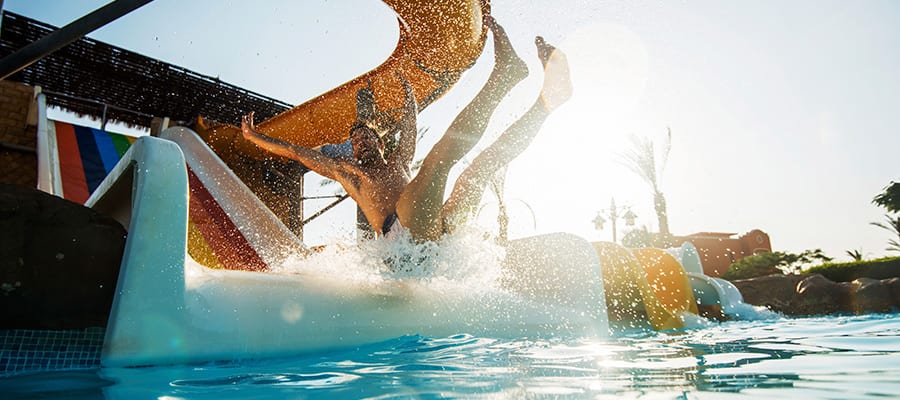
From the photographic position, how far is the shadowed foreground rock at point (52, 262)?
65.3 inches

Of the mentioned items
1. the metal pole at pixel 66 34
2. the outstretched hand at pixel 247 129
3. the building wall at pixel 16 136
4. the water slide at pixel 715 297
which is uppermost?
the building wall at pixel 16 136

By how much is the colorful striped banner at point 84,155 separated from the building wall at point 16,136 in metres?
0.77

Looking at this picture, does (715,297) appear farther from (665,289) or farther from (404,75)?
(404,75)

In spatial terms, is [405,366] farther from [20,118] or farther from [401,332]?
[20,118]

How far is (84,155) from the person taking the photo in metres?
7.17

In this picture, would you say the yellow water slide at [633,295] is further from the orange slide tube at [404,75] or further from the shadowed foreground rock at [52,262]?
the shadowed foreground rock at [52,262]

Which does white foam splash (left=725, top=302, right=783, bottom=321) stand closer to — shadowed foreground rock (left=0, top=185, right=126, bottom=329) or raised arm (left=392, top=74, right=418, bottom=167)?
raised arm (left=392, top=74, right=418, bottom=167)

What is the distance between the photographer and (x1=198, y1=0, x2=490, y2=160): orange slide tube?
327cm

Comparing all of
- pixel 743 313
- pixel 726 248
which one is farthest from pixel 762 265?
pixel 743 313

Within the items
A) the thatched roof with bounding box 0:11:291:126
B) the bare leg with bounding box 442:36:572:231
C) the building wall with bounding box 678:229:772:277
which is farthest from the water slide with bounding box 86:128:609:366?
the building wall with bounding box 678:229:772:277

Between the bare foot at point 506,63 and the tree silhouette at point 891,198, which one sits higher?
the tree silhouette at point 891,198

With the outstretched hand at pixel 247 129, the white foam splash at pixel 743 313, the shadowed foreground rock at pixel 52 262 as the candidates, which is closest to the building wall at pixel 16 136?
the outstretched hand at pixel 247 129

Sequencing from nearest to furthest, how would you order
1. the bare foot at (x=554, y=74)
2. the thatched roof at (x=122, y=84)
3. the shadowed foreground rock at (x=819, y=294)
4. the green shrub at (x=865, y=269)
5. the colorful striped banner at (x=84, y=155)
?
the bare foot at (x=554, y=74)
the colorful striped banner at (x=84, y=155)
the thatched roof at (x=122, y=84)
the shadowed foreground rock at (x=819, y=294)
the green shrub at (x=865, y=269)

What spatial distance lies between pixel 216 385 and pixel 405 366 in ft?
1.81
